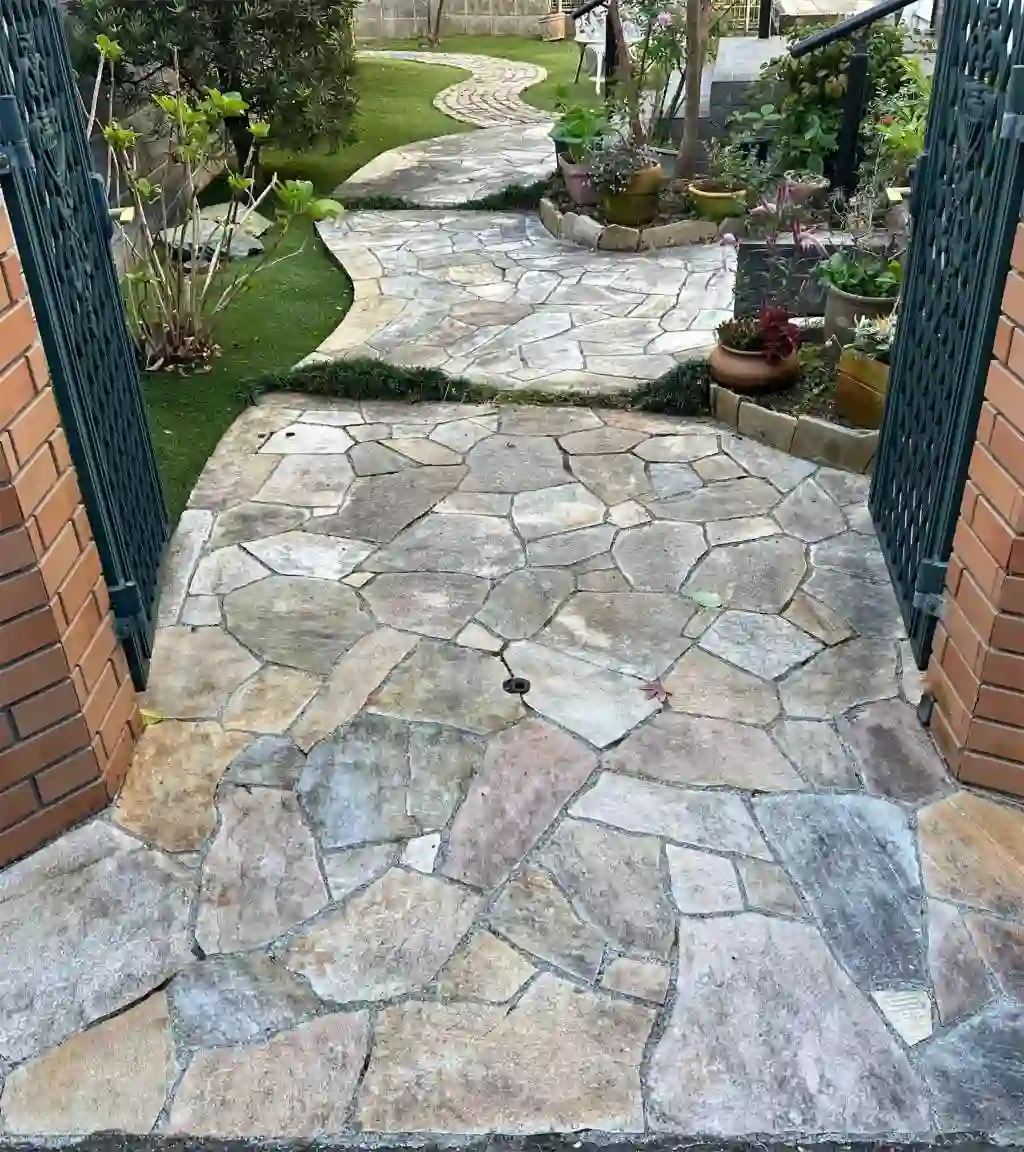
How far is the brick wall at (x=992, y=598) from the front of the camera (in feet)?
7.06

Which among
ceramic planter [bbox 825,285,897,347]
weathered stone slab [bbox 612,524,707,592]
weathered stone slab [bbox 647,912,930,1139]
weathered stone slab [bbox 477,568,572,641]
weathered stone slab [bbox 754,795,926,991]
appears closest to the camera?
weathered stone slab [bbox 647,912,930,1139]

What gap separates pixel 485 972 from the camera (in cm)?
208

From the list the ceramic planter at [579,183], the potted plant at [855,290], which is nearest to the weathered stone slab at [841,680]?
the potted plant at [855,290]

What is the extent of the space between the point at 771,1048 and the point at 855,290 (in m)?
3.27

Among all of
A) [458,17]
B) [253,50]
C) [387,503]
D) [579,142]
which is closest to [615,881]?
[387,503]

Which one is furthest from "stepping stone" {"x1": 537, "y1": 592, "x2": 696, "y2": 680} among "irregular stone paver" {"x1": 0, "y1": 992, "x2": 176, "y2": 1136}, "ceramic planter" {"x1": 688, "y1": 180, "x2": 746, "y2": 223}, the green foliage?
the green foliage

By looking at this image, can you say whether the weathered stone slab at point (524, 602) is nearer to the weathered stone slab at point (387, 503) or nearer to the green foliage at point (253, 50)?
the weathered stone slab at point (387, 503)

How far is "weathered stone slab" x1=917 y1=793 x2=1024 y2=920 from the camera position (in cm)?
219

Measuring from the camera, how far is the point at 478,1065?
190cm

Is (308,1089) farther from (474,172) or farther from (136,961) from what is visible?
(474,172)

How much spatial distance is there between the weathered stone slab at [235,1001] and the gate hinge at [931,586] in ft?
5.64

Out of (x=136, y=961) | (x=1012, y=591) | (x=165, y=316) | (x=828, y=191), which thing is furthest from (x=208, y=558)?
(x=828, y=191)

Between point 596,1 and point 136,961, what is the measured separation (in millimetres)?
7513

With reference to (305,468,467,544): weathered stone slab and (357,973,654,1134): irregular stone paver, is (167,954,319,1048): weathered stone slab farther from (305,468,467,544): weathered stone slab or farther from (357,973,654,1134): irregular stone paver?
(305,468,467,544): weathered stone slab
